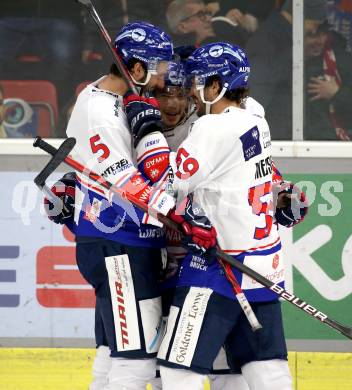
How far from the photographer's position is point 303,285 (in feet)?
18.5

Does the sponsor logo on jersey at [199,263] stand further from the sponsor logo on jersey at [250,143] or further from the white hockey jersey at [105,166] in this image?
the sponsor logo on jersey at [250,143]

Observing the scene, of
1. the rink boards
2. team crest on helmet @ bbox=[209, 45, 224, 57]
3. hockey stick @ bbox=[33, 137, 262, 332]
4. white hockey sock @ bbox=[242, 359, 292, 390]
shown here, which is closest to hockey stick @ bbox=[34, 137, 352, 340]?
hockey stick @ bbox=[33, 137, 262, 332]

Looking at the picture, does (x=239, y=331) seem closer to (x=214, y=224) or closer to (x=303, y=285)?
(x=214, y=224)

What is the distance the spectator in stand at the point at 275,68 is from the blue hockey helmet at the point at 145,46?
1.21 meters

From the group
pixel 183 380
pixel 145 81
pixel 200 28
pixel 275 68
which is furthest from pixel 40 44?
pixel 183 380

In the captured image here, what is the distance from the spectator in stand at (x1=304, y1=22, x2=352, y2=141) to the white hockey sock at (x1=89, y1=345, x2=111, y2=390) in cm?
153

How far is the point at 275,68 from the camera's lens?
18.8 ft

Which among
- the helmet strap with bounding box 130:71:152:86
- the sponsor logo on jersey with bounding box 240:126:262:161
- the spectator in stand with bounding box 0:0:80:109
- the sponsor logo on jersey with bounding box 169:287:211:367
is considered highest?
the spectator in stand with bounding box 0:0:80:109

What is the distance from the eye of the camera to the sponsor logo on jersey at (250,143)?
423 cm

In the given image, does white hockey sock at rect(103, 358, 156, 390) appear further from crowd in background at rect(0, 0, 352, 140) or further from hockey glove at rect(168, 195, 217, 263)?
crowd in background at rect(0, 0, 352, 140)

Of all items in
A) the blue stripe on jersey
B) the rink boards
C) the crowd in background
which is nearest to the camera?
the blue stripe on jersey

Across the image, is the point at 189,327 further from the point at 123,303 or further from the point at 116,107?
the point at 116,107

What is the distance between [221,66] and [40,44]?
164 cm

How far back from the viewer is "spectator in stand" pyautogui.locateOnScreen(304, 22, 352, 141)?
224 inches
